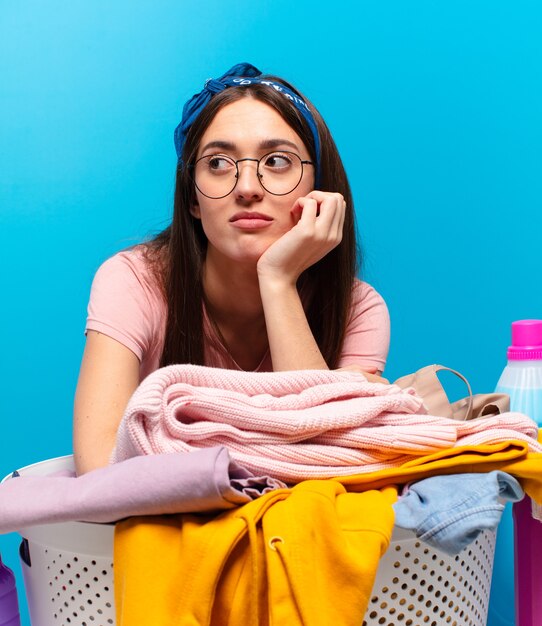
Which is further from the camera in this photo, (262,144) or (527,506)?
(262,144)

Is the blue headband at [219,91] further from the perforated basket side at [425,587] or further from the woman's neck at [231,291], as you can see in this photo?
the perforated basket side at [425,587]

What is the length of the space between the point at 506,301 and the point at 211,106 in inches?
44.6

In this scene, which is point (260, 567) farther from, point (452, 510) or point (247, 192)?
point (247, 192)

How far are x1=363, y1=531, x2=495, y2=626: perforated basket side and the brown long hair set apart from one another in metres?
0.67

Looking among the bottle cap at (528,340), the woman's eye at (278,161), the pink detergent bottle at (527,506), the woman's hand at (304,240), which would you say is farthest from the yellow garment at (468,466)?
the woman's eye at (278,161)

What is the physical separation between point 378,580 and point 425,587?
0.06m

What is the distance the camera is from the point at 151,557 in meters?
0.77

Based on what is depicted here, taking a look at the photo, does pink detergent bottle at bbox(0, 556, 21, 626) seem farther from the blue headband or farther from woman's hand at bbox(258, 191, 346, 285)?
the blue headband

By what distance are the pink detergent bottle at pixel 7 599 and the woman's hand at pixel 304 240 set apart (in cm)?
60

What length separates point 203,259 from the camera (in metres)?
1.58

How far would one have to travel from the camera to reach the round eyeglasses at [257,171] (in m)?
1.39

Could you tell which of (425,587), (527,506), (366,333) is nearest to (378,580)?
(425,587)

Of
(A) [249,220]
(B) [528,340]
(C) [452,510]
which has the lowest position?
(C) [452,510]

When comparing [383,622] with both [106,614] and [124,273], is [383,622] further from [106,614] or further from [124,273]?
[124,273]
